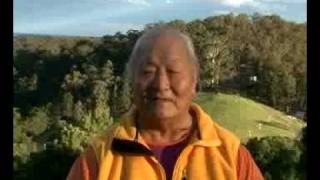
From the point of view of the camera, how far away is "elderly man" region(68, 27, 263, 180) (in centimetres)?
176

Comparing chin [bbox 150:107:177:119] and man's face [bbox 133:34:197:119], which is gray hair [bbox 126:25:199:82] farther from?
chin [bbox 150:107:177:119]

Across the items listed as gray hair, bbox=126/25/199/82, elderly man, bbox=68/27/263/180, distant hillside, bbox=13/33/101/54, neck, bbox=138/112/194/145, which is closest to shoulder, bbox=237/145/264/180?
elderly man, bbox=68/27/263/180

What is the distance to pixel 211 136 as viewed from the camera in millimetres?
1809

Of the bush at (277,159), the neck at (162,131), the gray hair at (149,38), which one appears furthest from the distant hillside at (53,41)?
the bush at (277,159)

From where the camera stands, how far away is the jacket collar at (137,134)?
1792mm

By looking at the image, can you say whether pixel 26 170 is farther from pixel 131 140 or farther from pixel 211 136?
pixel 211 136

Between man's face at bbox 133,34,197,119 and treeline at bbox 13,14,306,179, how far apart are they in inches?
7.5

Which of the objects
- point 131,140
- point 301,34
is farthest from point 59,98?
point 301,34

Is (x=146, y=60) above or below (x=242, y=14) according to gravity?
below

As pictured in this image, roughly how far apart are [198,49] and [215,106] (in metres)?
0.22

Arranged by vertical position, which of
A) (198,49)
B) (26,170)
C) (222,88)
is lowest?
(26,170)

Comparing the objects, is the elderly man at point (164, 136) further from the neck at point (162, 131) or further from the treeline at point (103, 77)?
the treeline at point (103, 77)

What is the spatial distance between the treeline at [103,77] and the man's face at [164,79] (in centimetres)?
19
